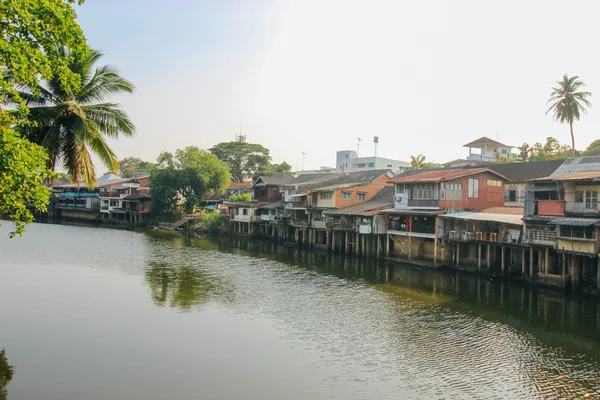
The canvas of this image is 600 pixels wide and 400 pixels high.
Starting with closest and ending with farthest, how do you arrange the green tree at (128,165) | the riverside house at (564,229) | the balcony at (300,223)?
the riverside house at (564,229)
the balcony at (300,223)
the green tree at (128,165)

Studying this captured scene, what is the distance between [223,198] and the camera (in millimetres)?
71688

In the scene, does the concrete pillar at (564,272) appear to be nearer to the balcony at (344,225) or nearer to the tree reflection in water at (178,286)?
the balcony at (344,225)

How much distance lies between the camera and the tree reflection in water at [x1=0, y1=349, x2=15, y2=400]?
11.1 metres

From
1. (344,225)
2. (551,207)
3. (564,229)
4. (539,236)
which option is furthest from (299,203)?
(564,229)

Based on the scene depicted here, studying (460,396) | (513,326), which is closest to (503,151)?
(513,326)

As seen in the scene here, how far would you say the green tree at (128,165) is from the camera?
10948 centimetres

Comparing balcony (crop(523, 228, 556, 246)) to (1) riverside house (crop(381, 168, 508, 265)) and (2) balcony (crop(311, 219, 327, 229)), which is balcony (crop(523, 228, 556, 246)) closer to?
(1) riverside house (crop(381, 168, 508, 265))

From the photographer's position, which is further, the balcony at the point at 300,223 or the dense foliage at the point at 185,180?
the dense foliage at the point at 185,180

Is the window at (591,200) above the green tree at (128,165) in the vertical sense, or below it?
below

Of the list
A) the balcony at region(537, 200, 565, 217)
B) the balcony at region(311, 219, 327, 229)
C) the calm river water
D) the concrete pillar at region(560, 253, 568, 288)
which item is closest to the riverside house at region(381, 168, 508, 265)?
the calm river water

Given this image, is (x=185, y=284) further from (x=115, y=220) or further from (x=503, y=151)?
(x=115, y=220)

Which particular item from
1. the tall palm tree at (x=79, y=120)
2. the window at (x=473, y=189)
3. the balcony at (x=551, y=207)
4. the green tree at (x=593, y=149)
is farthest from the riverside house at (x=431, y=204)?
the tall palm tree at (x=79, y=120)

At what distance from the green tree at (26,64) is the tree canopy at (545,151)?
49419 millimetres

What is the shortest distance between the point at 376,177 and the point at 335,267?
51.2 feet
